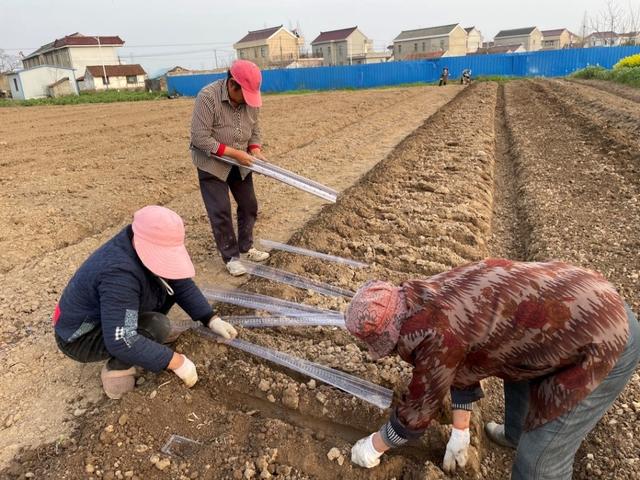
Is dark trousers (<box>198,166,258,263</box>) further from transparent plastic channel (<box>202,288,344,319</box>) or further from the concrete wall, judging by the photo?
the concrete wall

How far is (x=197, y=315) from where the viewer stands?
3.05m

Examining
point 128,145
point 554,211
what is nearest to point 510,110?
point 554,211

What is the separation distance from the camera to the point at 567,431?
5.88ft

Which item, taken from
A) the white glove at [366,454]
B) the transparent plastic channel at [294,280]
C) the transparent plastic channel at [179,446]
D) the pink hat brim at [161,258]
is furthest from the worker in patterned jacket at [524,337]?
the transparent plastic channel at [294,280]

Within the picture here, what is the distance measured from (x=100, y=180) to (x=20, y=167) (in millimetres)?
2358

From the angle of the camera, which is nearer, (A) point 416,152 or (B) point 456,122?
(A) point 416,152

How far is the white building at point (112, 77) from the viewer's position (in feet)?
156

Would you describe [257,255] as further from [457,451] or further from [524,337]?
[524,337]

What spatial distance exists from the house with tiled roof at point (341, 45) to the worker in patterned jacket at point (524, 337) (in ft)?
224

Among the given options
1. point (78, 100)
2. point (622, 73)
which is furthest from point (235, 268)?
point (78, 100)

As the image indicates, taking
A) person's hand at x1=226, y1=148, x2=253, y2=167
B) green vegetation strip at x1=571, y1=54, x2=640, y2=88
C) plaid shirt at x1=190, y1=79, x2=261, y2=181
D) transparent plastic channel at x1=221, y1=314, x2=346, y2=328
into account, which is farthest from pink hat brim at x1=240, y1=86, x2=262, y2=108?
green vegetation strip at x1=571, y1=54, x2=640, y2=88

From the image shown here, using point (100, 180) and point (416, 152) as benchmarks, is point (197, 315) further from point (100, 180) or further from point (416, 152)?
point (416, 152)

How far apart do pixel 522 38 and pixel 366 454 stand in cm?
9328

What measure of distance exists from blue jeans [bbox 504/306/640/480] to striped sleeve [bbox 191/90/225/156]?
2888 mm
